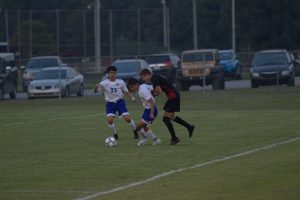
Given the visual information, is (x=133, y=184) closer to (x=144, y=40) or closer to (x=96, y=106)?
(x=96, y=106)

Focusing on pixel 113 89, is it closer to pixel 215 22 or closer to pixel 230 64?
pixel 230 64

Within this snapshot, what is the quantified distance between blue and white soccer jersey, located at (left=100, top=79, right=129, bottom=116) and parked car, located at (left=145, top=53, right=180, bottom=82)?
33.1 m

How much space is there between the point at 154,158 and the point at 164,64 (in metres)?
38.3

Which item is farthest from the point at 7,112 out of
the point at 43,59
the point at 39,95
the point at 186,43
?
the point at 186,43

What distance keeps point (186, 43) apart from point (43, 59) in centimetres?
4402

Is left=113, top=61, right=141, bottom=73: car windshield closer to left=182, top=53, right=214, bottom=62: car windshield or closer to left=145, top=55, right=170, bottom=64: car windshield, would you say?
left=182, top=53, right=214, bottom=62: car windshield

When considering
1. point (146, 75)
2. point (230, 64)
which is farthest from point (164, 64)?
point (146, 75)

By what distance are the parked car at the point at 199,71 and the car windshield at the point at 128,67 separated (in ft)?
6.52

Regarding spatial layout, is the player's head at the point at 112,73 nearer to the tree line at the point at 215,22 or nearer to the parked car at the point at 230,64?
the parked car at the point at 230,64

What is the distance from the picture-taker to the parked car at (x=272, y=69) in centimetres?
4822

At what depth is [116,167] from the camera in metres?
16.2

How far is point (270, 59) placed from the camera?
49.2 meters

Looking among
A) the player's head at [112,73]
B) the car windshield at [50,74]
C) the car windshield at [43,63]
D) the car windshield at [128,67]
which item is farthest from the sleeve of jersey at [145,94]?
the car windshield at [43,63]

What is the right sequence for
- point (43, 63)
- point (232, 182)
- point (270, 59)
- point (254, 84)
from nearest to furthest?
1. point (232, 182)
2. point (270, 59)
3. point (254, 84)
4. point (43, 63)
